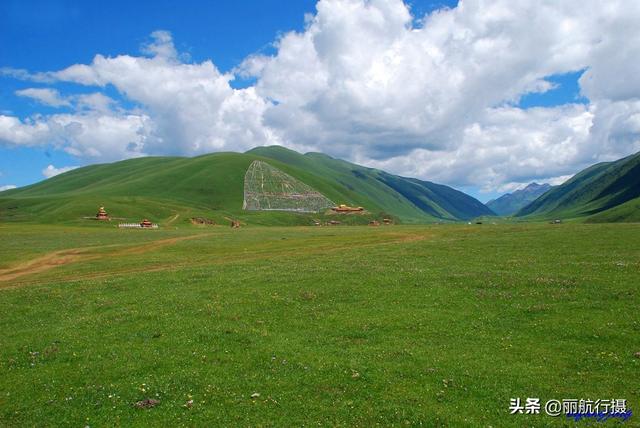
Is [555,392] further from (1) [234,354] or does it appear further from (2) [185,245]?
(2) [185,245]

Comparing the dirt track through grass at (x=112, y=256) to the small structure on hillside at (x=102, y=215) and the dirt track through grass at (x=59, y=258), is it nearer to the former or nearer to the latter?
the dirt track through grass at (x=59, y=258)

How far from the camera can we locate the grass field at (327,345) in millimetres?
15328

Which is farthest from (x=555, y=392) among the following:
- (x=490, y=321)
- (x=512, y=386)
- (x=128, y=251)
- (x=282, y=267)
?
(x=128, y=251)

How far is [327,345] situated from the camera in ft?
68.1

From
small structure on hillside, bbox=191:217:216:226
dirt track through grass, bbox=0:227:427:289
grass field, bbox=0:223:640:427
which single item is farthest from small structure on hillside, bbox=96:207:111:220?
grass field, bbox=0:223:640:427

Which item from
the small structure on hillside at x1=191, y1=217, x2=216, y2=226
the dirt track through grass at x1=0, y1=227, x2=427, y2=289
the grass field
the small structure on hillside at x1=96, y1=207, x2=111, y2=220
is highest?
the small structure on hillside at x1=96, y1=207, x2=111, y2=220

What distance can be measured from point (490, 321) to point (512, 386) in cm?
748

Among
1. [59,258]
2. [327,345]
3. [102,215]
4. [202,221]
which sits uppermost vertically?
[102,215]

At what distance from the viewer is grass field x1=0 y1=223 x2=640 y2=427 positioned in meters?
15.3

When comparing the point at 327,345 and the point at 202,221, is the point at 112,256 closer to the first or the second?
the point at 327,345

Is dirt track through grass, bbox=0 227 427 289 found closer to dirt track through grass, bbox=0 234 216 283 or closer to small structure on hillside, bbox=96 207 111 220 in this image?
dirt track through grass, bbox=0 234 216 283

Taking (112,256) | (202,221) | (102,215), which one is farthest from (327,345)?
(102,215)

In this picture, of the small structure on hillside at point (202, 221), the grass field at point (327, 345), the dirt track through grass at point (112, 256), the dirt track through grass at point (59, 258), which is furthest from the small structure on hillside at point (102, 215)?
the grass field at point (327, 345)

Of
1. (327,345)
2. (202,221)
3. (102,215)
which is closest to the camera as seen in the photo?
(327,345)
